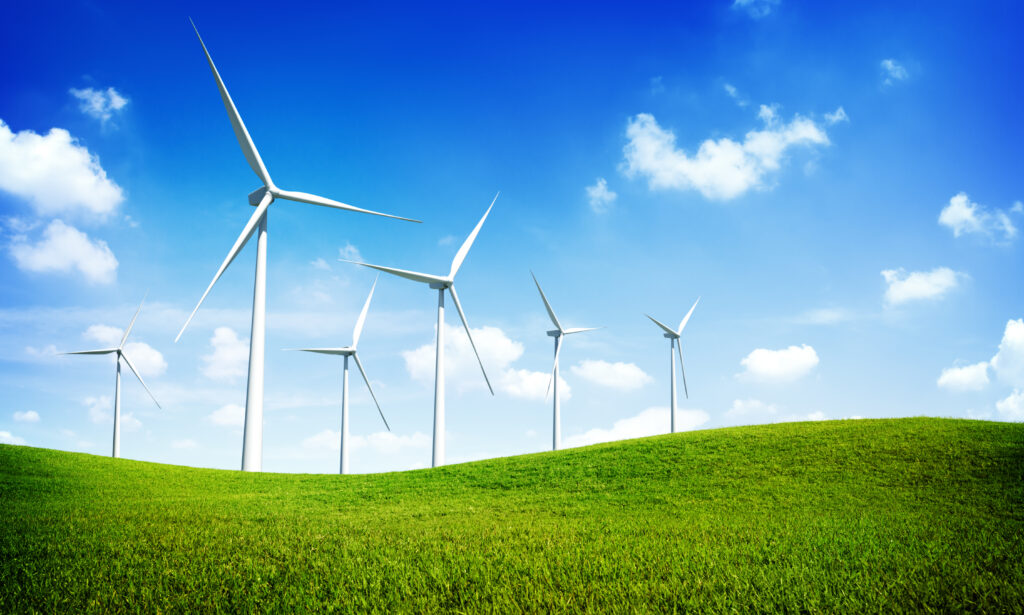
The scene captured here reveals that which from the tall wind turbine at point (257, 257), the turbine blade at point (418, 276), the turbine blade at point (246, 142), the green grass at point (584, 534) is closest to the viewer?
the green grass at point (584, 534)

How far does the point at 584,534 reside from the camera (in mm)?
14609

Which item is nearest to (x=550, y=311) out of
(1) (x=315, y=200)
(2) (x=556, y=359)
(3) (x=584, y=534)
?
(2) (x=556, y=359)

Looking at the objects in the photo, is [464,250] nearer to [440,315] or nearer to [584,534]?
[440,315]

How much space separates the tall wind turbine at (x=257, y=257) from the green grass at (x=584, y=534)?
5879 millimetres

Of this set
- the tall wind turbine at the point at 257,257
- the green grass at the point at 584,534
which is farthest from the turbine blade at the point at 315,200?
the green grass at the point at 584,534

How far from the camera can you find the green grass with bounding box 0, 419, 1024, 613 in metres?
8.50

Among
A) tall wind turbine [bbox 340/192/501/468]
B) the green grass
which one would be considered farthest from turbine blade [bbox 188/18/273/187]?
the green grass

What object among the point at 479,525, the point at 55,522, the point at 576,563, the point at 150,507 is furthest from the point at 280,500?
the point at 576,563

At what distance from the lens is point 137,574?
34.0 ft

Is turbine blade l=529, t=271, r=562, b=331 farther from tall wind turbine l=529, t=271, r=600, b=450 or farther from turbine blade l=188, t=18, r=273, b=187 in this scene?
turbine blade l=188, t=18, r=273, b=187

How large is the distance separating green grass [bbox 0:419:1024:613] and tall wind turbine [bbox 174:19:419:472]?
588 centimetres

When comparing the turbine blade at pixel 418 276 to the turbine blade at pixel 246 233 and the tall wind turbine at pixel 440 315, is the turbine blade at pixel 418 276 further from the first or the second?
the turbine blade at pixel 246 233

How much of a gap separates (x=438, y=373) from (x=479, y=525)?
117 ft

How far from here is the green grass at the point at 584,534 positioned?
8500 mm
